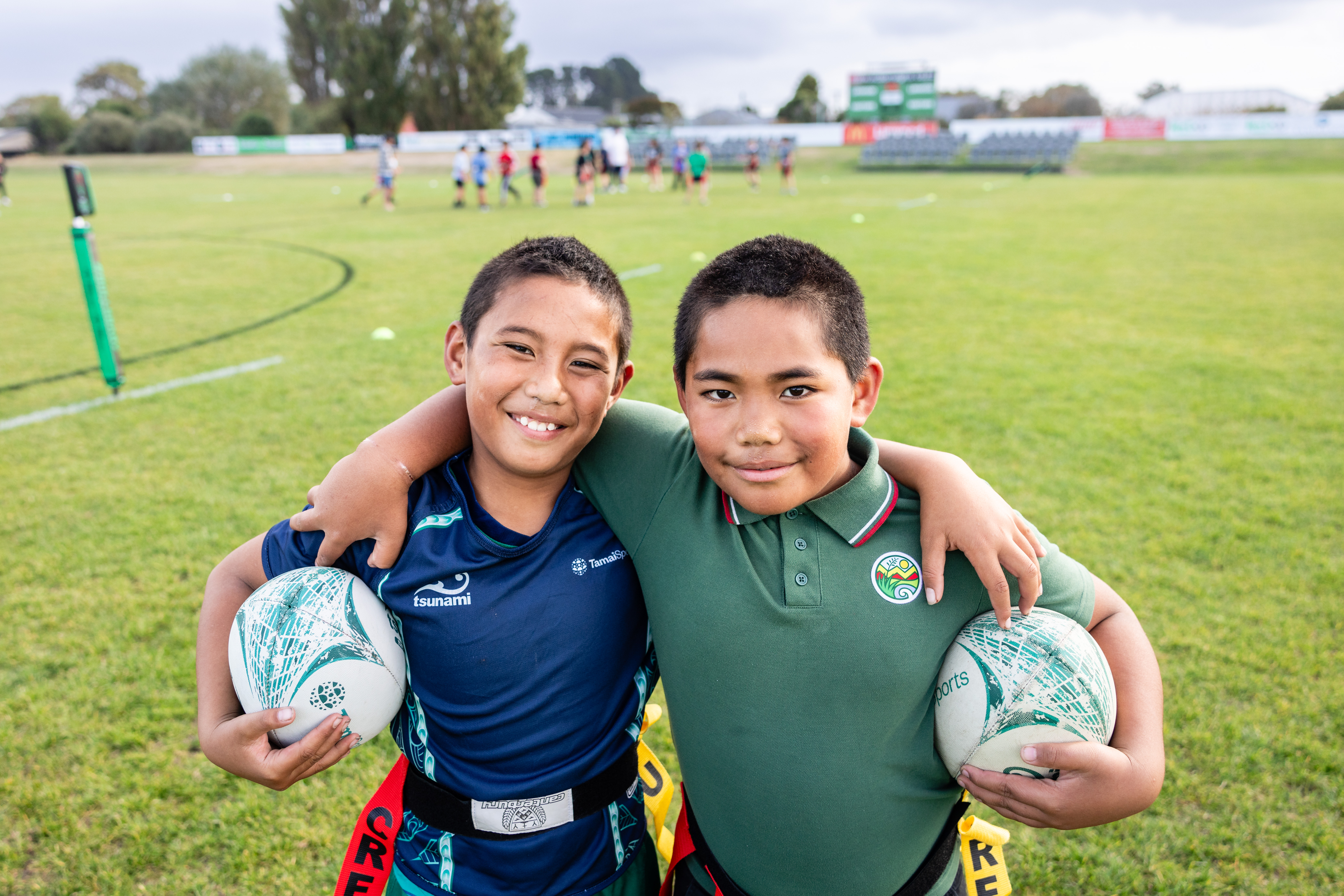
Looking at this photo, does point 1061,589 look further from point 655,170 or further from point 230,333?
point 655,170

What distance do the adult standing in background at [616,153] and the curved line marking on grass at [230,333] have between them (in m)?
13.3

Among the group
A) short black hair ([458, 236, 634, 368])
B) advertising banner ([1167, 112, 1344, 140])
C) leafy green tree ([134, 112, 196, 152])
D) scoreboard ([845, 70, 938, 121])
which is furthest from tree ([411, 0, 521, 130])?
short black hair ([458, 236, 634, 368])

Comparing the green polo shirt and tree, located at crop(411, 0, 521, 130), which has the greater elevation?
Answer: tree, located at crop(411, 0, 521, 130)

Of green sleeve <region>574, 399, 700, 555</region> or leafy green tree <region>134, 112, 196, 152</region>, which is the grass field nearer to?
green sleeve <region>574, 399, 700, 555</region>

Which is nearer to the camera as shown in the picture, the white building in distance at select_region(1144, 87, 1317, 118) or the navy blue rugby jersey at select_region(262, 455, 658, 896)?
the navy blue rugby jersey at select_region(262, 455, 658, 896)

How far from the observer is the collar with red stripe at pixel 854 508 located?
152 cm

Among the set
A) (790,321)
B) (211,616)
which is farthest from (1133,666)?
(211,616)

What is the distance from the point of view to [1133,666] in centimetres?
156

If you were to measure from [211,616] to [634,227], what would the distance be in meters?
15.2

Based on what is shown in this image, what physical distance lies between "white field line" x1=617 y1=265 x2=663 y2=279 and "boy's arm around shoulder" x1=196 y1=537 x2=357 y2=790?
9.10 m

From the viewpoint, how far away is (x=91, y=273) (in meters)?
5.82

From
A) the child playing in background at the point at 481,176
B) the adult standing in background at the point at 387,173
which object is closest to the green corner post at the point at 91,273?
the child playing in background at the point at 481,176

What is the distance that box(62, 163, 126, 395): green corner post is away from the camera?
5.55 metres

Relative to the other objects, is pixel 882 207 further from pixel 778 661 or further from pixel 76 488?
pixel 778 661
